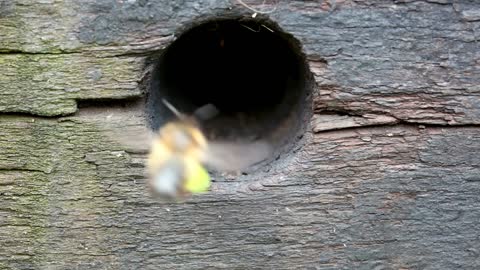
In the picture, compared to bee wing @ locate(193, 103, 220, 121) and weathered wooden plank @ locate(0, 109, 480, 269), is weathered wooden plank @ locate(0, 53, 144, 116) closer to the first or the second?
weathered wooden plank @ locate(0, 109, 480, 269)

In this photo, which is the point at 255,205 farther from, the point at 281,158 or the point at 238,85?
the point at 238,85

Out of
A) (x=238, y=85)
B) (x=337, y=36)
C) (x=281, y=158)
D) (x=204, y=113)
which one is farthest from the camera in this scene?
(x=238, y=85)

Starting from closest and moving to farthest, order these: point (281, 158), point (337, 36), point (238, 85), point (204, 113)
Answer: point (337, 36) < point (281, 158) < point (204, 113) < point (238, 85)

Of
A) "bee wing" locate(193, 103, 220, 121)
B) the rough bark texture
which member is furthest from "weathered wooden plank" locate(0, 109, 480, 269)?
"bee wing" locate(193, 103, 220, 121)

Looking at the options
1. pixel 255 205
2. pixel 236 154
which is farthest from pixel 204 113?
pixel 255 205

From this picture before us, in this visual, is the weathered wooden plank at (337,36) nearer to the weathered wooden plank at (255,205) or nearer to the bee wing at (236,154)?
the weathered wooden plank at (255,205)

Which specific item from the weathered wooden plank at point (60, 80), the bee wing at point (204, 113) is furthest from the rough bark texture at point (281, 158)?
the bee wing at point (204, 113)

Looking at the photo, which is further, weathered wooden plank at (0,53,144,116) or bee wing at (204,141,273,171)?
bee wing at (204,141,273,171)
